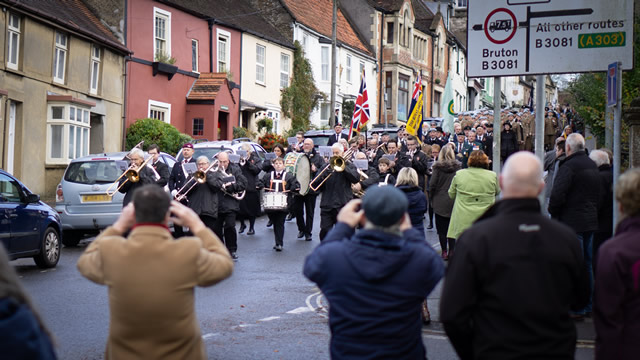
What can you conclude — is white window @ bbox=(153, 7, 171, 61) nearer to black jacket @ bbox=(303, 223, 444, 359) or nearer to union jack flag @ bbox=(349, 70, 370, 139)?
union jack flag @ bbox=(349, 70, 370, 139)

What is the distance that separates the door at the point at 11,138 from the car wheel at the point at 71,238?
8.04 m

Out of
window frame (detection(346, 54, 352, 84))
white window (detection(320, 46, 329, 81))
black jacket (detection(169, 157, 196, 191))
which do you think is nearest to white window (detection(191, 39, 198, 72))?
white window (detection(320, 46, 329, 81))

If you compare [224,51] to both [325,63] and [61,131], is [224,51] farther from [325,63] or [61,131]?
[61,131]

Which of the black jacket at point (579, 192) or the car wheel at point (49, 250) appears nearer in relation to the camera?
the black jacket at point (579, 192)

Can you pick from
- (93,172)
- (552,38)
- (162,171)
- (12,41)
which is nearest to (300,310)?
(552,38)

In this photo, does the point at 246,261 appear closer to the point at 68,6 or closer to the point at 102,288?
the point at 102,288

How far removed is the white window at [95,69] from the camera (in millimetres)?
29344

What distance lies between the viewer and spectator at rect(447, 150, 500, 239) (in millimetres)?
11062

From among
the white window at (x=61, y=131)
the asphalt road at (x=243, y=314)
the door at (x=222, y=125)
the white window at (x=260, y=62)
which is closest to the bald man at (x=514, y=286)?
the asphalt road at (x=243, y=314)

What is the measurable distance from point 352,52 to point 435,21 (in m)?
16.3

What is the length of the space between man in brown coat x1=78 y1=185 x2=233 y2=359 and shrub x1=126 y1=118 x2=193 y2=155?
1020 inches

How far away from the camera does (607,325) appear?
4617 mm

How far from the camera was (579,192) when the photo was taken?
976 cm

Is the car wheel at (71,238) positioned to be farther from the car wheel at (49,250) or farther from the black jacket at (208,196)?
the black jacket at (208,196)
